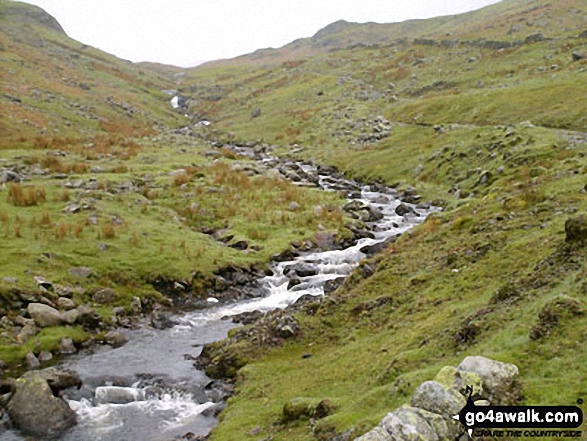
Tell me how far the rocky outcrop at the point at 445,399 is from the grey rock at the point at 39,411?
10.7 meters

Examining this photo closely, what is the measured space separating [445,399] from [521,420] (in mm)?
1353

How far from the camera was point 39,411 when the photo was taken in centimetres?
1593

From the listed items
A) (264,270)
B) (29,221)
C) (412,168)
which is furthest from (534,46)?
(29,221)

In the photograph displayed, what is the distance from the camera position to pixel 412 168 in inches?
2045

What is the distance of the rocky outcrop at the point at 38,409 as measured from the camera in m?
15.7

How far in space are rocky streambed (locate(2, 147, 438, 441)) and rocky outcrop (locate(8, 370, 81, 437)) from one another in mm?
43

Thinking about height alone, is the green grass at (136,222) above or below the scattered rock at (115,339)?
above

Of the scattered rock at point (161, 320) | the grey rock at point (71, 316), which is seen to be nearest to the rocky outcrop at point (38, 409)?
the grey rock at point (71, 316)

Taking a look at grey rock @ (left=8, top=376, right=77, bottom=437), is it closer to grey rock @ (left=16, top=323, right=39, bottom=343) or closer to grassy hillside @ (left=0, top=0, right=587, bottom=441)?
grassy hillside @ (left=0, top=0, right=587, bottom=441)

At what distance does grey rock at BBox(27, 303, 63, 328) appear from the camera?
21.4 meters

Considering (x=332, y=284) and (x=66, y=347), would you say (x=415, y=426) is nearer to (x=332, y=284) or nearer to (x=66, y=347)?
(x=66, y=347)

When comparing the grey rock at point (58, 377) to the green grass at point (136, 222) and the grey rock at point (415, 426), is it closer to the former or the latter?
the green grass at point (136, 222)

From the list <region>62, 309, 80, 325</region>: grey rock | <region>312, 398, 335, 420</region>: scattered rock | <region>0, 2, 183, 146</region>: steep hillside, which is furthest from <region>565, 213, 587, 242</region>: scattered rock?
<region>0, 2, 183, 146</region>: steep hillside

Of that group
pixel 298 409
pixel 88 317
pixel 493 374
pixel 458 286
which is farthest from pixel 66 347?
pixel 493 374
